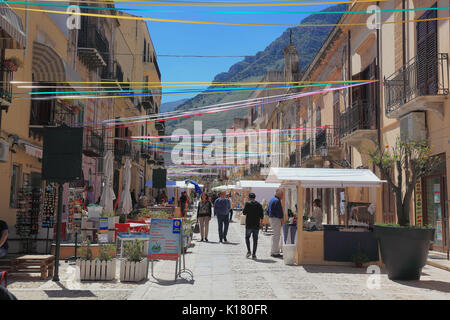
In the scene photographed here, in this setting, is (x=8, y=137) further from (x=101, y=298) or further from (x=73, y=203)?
(x=101, y=298)

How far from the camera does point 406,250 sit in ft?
27.3

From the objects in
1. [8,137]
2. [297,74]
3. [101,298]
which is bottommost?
[101,298]

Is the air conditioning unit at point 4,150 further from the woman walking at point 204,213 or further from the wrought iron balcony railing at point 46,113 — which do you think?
the woman walking at point 204,213

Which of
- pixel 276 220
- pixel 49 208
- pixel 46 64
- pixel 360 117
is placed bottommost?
pixel 276 220

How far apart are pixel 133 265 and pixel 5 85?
6330 millimetres

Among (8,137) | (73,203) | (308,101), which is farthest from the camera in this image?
(308,101)

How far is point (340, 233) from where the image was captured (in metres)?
10.6

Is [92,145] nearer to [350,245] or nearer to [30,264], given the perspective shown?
[30,264]

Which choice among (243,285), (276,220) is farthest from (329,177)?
(243,285)

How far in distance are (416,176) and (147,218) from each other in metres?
9.98

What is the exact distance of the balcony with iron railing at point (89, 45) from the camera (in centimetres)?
1906

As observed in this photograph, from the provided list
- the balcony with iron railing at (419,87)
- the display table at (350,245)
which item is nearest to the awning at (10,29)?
the display table at (350,245)

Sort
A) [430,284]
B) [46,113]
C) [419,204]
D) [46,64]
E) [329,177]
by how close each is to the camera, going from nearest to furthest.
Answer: [430,284]
[329,177]
[419,204]
[46,64]
[46,113]

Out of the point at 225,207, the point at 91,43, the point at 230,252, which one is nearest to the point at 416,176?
the point at 230,252
